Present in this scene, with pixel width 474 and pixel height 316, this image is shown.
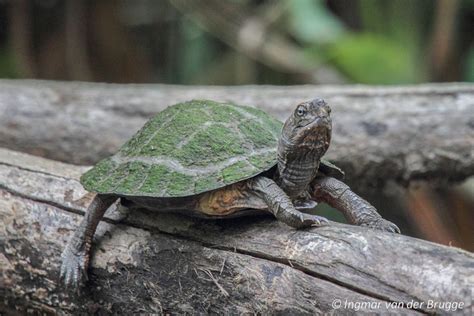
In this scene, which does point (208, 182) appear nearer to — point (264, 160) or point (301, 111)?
point (264, 160)

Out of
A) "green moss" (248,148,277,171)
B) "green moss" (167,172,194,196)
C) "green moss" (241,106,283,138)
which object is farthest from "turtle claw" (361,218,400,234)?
"green moss" (167,172,194,196)

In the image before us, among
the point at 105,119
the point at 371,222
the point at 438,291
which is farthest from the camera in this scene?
the point at 105,119

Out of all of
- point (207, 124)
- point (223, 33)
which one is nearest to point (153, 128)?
point (207, 124)

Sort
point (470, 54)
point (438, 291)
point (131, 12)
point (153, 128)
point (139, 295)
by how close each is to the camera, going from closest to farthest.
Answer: point (438, 291) → point (139, 295) → point (153, 128) → point (470, 54) → point (131, 12)

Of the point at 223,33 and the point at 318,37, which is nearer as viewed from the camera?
the point at 318,37

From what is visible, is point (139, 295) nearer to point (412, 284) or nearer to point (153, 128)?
point (153, 128)

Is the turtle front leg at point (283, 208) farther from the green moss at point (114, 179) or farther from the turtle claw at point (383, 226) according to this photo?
the green moss at point (114, 179)

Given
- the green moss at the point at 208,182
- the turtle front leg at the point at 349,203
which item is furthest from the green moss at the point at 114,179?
the turtle front leg at the point at 349,203
